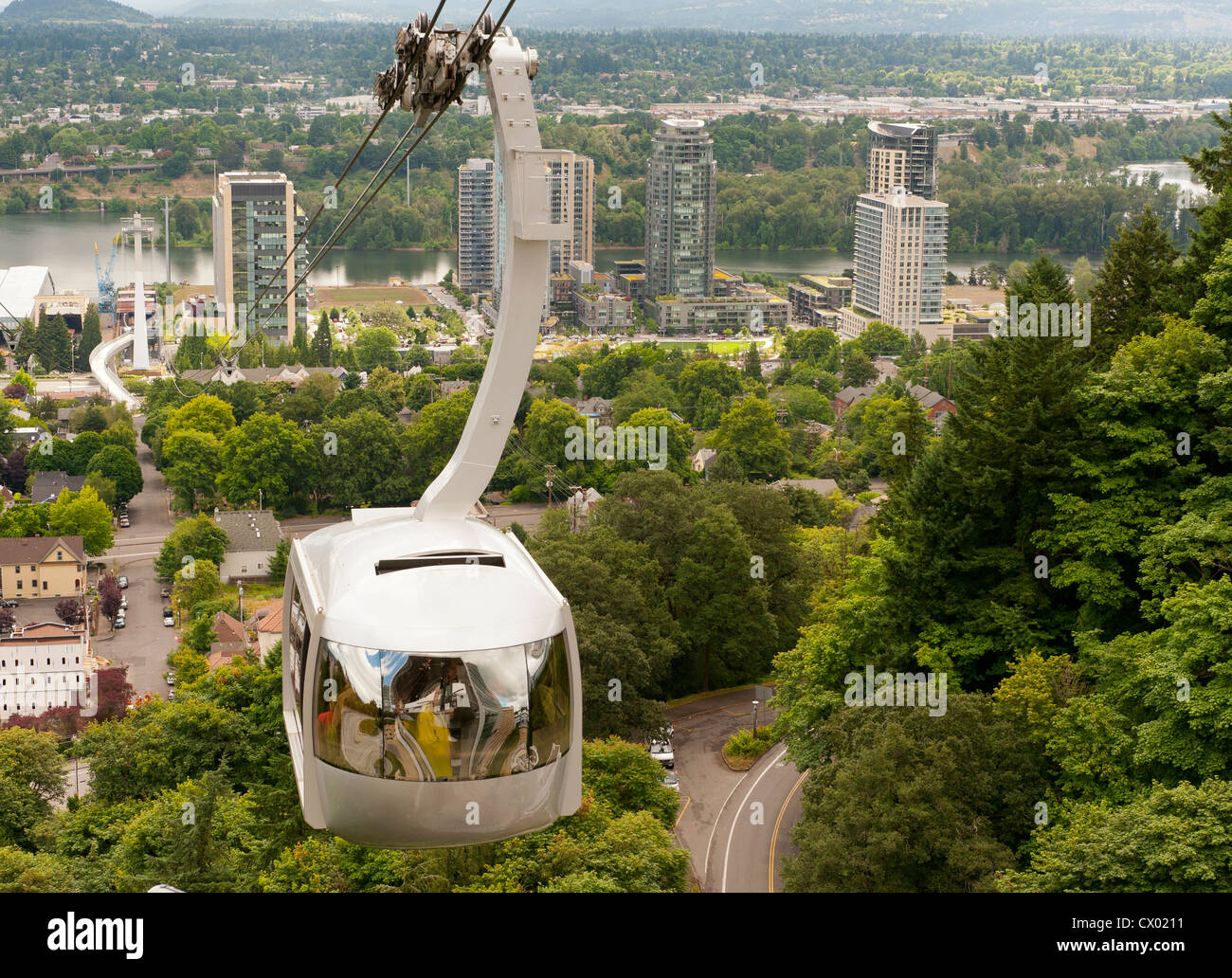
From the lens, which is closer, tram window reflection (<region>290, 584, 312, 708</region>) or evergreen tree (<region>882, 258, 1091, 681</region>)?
tram window reflection (<region>290, 584, 312, 708</region>)

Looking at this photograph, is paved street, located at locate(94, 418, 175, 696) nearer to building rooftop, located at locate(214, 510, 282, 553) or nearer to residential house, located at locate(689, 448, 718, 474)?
building rooftop, located at locate(214, 510, 282, 553)

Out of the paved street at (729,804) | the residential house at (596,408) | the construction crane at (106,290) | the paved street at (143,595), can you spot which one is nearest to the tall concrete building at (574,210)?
the construction crane at (106,290)

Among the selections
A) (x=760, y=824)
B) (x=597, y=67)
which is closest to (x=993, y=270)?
(x=760, y=824)

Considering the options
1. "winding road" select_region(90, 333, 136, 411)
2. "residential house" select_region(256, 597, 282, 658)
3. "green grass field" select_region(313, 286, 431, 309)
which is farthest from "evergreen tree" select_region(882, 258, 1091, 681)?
"green grass field" select_region(313, 286, 431, 309)

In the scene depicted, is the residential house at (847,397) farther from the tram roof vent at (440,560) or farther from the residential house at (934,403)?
the tram roof vent at (440,560)

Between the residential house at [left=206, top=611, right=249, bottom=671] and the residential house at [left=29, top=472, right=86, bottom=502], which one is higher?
the residential house at [left=29, top=472, right=86, bottom=502]
